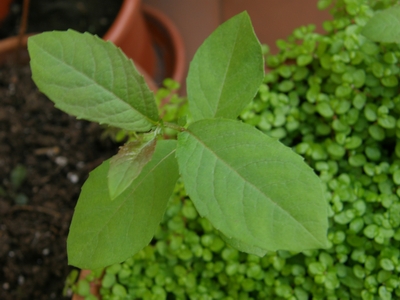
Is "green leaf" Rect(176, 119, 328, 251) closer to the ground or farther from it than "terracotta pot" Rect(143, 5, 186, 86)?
farther from it

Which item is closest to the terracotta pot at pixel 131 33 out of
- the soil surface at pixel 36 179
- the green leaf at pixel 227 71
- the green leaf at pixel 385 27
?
the soil surface at pixel 36 179

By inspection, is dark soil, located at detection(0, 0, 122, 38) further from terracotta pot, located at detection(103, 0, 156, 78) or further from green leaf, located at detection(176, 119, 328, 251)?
green leaf, located at detection(176, 119, 328, 251)

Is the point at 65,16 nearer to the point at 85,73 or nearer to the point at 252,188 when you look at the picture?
the point at 85,73

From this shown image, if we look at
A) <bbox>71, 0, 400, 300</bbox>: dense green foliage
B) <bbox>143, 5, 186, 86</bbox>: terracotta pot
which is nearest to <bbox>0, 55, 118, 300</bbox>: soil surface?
<bbox>71, 0, 400, 300</bbox>: dense green foliage

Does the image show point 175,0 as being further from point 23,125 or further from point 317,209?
point 317,209

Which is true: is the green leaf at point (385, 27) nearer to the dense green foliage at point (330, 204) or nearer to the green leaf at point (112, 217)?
the dense green foliage at point (330, 204)

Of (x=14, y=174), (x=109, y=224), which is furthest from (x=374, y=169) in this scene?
(x=14, y=174)

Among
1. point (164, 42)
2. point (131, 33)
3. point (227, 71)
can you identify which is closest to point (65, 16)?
point (131, 33)
